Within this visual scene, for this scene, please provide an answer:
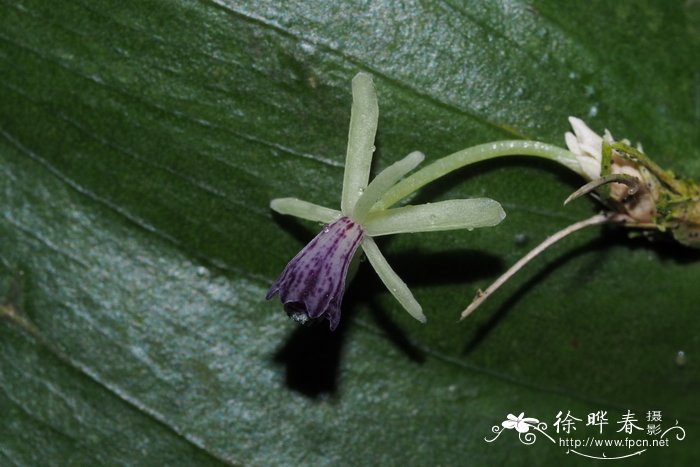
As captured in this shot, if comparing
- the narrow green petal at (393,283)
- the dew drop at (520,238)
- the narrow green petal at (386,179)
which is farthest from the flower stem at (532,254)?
the narrow green petal at (386,179)

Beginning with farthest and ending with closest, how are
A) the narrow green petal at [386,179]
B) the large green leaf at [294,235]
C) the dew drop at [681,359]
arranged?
the dew drop at [681,359] < the large green leaf at [294,235] < the narrow green petal at [386,179]

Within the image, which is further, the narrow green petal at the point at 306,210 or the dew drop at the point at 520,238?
the dew drop at the point at 520,238

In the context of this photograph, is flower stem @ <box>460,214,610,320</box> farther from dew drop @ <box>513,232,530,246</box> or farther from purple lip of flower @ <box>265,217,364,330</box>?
purple lip of flower @ <box>265,217,364,330</box>

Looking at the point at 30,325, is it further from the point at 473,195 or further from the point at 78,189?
the point at 473,195

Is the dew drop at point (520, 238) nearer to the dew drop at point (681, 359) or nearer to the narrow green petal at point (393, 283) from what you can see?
the narrow green petal at point (393, 283)

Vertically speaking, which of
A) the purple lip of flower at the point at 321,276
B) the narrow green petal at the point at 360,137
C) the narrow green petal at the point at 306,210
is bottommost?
the purple lip of flower at the point at 321,276

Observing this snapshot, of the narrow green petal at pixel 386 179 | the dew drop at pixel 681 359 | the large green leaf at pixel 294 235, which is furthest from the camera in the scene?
the dew drop at pixel 681 359
